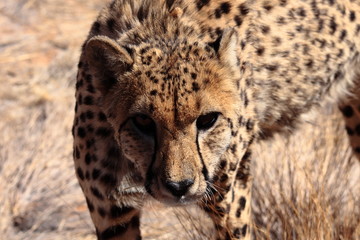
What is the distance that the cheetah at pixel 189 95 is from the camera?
9.29 feet

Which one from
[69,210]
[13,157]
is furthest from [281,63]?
[13,157]

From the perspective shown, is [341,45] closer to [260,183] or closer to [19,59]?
[260,183]

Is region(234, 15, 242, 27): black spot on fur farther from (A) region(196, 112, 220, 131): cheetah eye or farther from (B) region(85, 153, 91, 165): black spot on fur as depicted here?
(B) region(85, 153, 91, 165): black spot on fur

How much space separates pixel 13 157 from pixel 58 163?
0.81 feet

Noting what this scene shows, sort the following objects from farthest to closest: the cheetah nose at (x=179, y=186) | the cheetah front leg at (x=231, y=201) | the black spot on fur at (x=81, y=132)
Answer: the cheetah front leg at (x=231, y=201), the black spot on fur at (x=81, y=132), the cheetah nose at (x=179, y=186)

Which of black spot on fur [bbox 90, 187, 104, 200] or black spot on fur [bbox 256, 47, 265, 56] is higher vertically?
black spot on fur [bbox 256, 47, 265, 56]

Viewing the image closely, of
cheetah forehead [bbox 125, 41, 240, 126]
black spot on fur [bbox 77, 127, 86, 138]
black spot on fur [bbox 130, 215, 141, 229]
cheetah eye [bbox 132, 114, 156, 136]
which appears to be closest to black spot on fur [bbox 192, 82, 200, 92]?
cheetah forehead [bbox 125, 41, 240, 126]

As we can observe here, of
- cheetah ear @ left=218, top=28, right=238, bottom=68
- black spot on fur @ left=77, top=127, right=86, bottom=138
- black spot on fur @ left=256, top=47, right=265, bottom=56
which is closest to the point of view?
cheetah ear @ left=218, top=28, right=238, bottom=68

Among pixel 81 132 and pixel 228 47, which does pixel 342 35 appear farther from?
pixel 81 132

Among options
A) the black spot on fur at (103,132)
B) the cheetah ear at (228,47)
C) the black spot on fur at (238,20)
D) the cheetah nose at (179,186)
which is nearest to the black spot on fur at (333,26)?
the black spot on fur at (238,20)

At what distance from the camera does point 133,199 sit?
10.5 feet

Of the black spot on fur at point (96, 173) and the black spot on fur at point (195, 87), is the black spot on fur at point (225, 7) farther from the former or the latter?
the black spot on fur at point (96, 173)

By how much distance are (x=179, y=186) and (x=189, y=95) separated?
0.29 meters

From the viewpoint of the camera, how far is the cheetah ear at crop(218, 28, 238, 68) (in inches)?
117
